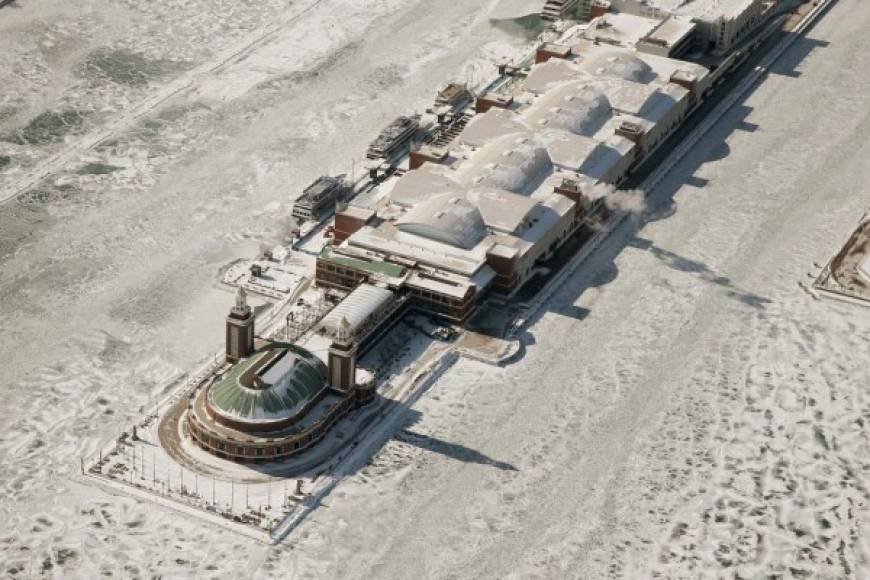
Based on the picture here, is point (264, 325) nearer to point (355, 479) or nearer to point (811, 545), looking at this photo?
point (355, 479)

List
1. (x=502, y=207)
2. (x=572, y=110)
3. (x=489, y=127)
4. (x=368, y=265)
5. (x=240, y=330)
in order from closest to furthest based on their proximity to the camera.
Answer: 1. (x=240, y=330)
2. (x=368, y=265)
3. (x=502, y=207)
4. (x=489, y=127)
5. (x=572, y=110)

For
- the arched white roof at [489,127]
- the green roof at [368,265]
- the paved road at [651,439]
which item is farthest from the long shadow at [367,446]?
the arched white roof at [489,127]

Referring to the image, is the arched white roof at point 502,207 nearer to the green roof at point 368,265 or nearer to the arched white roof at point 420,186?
the arched white roof at point 420,186

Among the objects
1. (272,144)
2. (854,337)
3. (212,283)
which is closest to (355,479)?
(212,283)

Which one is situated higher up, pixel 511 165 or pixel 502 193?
pixel 511 165

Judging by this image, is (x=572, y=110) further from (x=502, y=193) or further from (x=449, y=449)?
(x=449, y=449)

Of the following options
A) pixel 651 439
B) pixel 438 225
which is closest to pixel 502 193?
pixel 438 225

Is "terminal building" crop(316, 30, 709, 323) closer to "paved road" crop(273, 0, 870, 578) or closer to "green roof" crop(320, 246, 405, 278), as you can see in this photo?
"green roof" crop(320, 246, 405, 278)

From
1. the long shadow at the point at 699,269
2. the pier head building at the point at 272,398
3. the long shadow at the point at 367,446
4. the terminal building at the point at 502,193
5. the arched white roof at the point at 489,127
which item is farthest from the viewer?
the arched white roof at the point at 489,127
